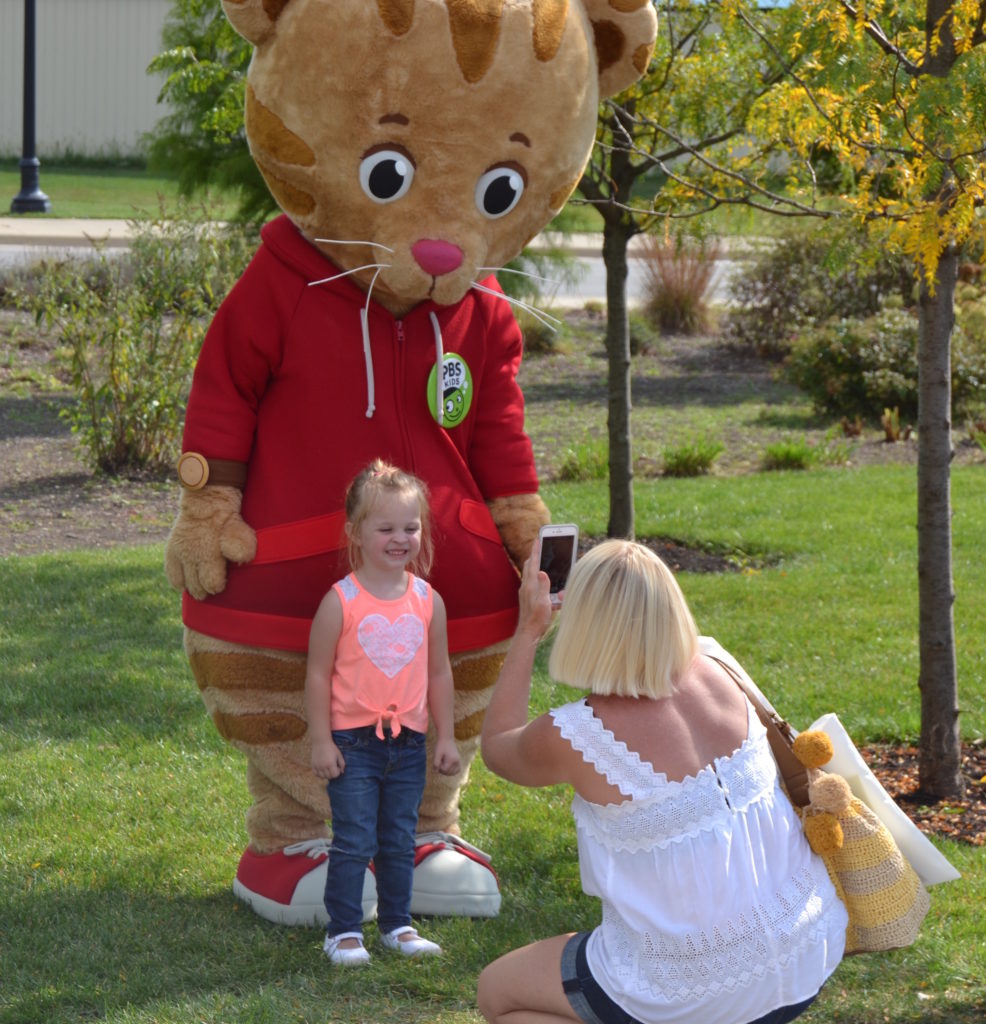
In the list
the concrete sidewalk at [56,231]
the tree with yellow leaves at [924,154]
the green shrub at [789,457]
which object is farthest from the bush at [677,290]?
the tree with yellow leaves at [924,154]

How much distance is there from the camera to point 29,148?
21000mm

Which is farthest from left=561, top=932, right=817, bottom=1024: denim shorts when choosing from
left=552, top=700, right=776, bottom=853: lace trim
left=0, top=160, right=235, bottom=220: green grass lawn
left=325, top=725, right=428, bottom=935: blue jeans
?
left=0, top=160, right=235, bottom=220: green grass lawn

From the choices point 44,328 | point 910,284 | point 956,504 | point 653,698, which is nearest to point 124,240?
point 44,328

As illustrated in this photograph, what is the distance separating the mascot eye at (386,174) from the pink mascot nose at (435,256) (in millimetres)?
150

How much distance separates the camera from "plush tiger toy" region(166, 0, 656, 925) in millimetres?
3703

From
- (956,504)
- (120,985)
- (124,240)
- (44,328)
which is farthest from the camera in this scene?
→ (124,240)

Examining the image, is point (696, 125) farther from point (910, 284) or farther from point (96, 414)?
point (910, 284)

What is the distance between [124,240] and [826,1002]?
17.5 meters

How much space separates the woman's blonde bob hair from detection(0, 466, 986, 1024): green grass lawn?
1065 millimetres

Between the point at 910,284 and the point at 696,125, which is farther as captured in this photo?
the point at 910,284

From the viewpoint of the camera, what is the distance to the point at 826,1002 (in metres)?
3.53

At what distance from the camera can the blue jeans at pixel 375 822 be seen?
3.59 m

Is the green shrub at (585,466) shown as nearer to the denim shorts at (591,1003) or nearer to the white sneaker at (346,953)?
the white sneaker at (346,953)

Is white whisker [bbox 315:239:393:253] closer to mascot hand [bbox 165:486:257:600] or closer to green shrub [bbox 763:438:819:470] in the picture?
mascot hand [bbox 165:486:257:600]
